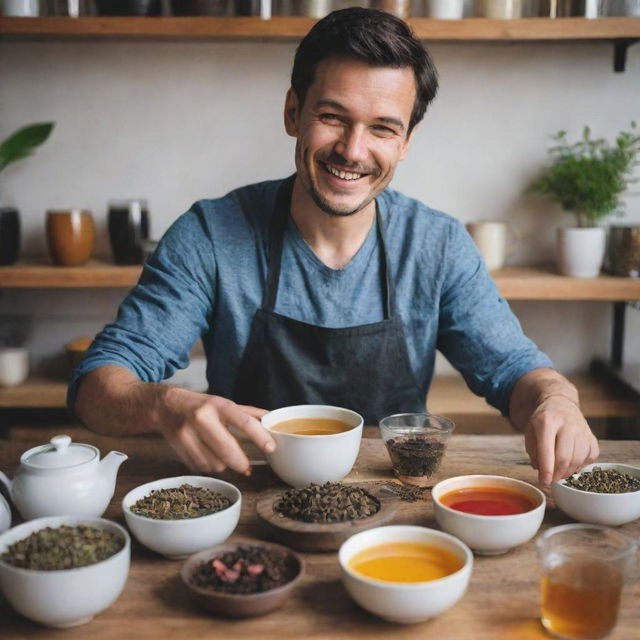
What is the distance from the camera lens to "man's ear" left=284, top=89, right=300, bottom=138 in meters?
2.11

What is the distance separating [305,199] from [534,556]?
3.88 feet

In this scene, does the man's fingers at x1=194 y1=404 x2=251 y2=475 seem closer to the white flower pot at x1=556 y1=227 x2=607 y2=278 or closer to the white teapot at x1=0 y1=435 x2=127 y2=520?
the white teapot at x1=0 y1=435 x2=127 y2=520

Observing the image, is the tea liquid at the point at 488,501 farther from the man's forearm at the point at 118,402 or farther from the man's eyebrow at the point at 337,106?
the man's eyebrow at the point at 337,106

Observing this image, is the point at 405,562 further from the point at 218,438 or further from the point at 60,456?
the point at 60,456

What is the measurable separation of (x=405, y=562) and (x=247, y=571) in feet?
0.73

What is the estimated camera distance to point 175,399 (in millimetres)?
1414

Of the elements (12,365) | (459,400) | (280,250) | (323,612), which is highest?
(280,250)

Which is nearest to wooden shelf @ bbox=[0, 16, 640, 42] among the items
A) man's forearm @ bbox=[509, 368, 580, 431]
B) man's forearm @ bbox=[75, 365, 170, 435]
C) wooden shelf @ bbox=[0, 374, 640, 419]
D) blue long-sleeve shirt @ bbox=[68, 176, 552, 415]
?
blue long-sleeve shirt @ bbox=[68, 176, 552, 415]

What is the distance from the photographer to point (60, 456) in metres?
1.30

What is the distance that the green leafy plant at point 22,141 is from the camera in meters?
3.11

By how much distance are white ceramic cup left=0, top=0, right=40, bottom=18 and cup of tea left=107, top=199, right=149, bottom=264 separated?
0.76 m

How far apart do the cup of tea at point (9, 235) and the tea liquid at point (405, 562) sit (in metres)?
2.42

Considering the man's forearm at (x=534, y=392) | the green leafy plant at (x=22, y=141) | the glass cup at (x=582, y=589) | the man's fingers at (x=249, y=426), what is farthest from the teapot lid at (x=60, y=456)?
the green leafy plant at (x=22, y=141)

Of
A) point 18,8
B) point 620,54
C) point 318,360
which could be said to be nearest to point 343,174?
point 318,360
